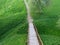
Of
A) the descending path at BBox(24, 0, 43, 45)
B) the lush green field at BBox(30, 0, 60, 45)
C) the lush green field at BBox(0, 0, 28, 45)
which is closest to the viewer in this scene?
the descending path at BBox(24, 0, 43, 45)

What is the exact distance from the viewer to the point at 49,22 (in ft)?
133

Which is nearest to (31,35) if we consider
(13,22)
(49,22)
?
(49,22)

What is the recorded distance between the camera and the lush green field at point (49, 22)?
32.4 m

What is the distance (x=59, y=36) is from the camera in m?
34.0

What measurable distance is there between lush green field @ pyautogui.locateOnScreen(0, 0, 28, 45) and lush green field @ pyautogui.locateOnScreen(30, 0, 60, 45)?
217 cm

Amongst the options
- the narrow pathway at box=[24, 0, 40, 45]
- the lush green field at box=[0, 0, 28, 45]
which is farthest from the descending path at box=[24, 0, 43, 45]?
the lush green field at box=[0, 0, 28, 45]

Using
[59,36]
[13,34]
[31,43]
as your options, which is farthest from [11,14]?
[31,43]

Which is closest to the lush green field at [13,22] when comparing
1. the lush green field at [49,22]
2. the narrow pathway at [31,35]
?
the narrow pathway at [31,35]

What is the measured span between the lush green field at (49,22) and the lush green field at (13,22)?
217 cm

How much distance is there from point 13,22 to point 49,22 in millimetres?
7136

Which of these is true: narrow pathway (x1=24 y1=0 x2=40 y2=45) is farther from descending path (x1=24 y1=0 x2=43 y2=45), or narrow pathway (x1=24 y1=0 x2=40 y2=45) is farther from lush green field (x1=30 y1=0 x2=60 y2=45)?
lush green field (x1=30 y1=0 x2=60 y2=45)

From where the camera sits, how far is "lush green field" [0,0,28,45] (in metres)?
34.1

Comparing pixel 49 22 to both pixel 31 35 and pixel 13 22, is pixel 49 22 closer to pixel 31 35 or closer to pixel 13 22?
pixel 13 22

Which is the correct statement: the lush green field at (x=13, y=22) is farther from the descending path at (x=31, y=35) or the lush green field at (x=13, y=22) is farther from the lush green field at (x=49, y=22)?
the lush green field at (x=49, y=22)
